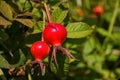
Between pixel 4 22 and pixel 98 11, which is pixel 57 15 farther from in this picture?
pixel 98 11

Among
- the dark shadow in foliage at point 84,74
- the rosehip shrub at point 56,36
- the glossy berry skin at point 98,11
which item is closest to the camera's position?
the rosehip shrub at point 56,36

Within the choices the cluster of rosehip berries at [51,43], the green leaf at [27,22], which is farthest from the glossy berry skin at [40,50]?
the green leaf at [27,22]

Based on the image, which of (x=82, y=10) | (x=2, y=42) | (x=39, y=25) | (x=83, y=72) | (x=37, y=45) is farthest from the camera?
(x=82, y=10)

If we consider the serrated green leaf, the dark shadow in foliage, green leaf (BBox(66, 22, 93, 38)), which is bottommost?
the dark shadow in foliage

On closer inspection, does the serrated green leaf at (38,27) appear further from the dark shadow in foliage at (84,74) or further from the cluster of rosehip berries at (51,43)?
the dark shadow in foliage at (84,74)

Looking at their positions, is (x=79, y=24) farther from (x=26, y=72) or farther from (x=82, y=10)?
(x=82, y=10)

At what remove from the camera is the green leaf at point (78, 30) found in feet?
4.71

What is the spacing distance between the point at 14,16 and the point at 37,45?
1.08 ft

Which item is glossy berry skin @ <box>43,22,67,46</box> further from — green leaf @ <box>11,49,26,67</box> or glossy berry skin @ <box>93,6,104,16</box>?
glossy berry skin @ <box>93,6,104,16</box>

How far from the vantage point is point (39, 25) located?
1410 mm

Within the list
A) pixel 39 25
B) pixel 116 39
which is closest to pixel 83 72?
pixel 116 39

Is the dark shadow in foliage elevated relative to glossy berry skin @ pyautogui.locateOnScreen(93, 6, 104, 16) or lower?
lower

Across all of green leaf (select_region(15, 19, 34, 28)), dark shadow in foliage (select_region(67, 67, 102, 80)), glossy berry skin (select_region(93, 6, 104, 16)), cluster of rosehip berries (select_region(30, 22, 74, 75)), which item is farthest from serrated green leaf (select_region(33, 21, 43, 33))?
glossy berry skin (select_region(93, 6, 104, 16))

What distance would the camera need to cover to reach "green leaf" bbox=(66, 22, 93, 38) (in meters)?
1.43
